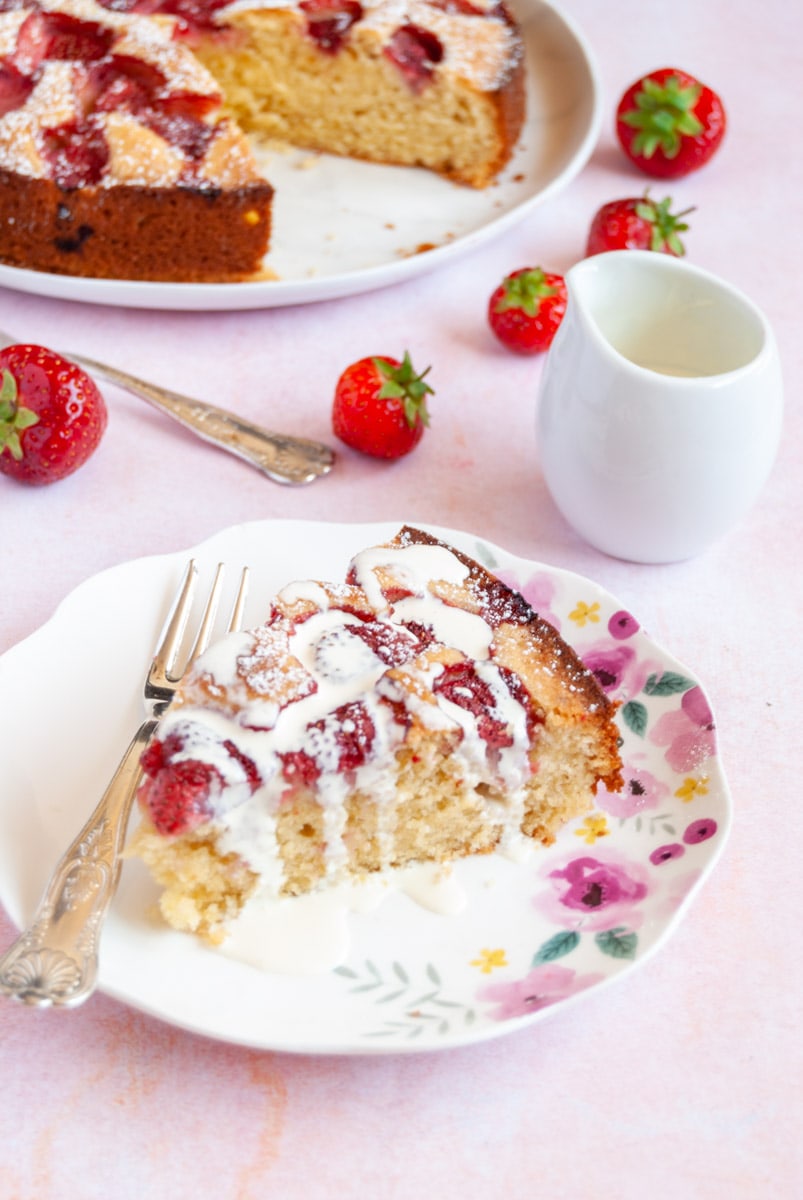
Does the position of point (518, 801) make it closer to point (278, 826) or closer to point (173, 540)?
point (278, 826)

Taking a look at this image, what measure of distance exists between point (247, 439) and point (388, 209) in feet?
3.11

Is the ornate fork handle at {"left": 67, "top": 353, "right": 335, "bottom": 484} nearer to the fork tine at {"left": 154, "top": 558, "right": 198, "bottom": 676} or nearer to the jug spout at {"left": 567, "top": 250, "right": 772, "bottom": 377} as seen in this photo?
the fork tine at {"left": 154, "top": 558, "right": 198, "bottom": 676}

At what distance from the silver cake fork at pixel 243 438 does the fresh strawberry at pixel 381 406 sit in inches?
3.4

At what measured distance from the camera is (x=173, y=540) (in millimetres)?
2465

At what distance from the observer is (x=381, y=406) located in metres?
2.54

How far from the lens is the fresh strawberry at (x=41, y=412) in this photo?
2383 mm

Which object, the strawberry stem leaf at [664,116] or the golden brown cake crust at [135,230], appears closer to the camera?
the golden brown cake crust at [135,230]

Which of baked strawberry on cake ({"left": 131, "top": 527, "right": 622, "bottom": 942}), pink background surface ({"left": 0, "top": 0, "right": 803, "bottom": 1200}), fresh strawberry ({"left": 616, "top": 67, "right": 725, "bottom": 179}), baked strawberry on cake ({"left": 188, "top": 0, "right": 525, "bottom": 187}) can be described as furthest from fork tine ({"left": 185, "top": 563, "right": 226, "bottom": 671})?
fresh strawberry ({"left": 616, "top": 67, "right": 725, "bottom": 179})

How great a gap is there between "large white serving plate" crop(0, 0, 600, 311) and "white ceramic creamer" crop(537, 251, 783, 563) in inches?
25.8

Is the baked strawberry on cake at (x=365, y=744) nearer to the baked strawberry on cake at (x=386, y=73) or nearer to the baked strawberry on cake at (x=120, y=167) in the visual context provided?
the baked strawberry on cake at (x=120, y=167)

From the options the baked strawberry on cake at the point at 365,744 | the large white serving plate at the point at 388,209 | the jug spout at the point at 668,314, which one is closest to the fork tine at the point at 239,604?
the baked strawberry on cake at the point at 365,744

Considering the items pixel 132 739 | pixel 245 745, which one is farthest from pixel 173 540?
pixel 245 745

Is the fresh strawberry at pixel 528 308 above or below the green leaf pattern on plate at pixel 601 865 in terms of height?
above

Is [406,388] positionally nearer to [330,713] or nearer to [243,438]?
[243,438]
